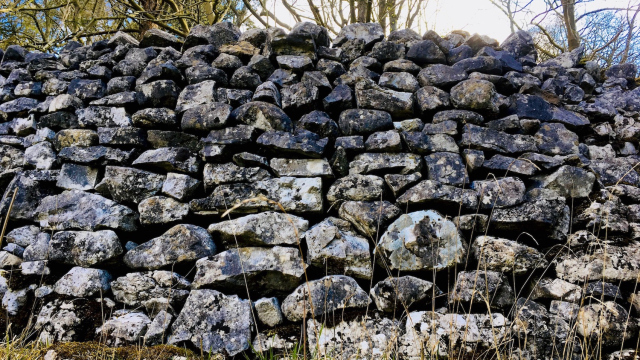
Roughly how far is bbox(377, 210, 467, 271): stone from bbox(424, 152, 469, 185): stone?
1.08 ft

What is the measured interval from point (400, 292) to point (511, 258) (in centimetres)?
74

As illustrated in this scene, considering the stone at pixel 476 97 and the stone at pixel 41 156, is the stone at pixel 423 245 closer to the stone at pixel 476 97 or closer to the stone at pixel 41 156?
the stone at pixel 476 97

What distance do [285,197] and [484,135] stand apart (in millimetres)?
1583

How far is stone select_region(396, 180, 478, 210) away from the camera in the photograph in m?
2.34

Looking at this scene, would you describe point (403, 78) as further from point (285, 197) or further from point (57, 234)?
point (57, 234)

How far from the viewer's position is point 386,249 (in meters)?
2.25

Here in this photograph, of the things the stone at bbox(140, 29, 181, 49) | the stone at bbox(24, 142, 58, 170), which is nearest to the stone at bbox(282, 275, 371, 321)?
the stone at bbox(24, 142, 58, 170)

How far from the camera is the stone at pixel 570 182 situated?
2455 millimetres

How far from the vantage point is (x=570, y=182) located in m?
2.46

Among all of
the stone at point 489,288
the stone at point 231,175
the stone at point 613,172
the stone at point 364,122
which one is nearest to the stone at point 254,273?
the stone at point 231,175

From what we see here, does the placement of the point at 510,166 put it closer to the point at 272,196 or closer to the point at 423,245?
the point at 423,245

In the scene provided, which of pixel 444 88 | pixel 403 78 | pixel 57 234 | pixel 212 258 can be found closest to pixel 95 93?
pixel 57 234

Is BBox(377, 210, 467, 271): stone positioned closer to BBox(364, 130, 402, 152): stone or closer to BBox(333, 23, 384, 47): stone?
BBox(364, 130, 402, 152): stone

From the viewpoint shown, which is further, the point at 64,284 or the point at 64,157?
the point at 64,157
